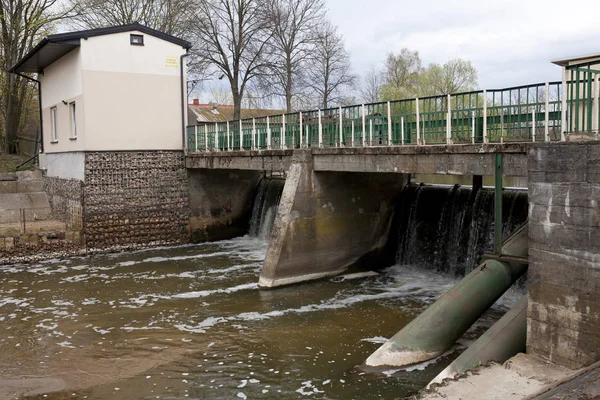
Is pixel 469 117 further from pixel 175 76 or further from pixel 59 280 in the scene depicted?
pixel 175 76

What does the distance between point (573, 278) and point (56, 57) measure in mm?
20528

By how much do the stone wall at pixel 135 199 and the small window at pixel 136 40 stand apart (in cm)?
401

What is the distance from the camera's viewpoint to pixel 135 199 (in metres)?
20.2

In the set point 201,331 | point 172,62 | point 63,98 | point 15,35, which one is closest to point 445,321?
point 201,331

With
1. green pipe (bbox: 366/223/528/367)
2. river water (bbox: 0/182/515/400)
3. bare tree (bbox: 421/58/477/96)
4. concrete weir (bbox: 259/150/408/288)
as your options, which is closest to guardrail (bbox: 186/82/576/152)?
concrete weir (bbox: 259/150/408/288)

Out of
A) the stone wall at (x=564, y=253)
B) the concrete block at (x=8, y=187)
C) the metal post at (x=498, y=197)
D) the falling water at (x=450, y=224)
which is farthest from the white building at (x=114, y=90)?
the stone wall at (x=564, y=253)

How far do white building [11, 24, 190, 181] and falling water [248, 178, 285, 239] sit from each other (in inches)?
149

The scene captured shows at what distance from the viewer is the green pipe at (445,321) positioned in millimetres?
8719

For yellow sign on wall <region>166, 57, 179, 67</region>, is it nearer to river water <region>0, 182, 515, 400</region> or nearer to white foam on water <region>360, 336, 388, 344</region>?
river water <region>0, 182, 515, 400</region>

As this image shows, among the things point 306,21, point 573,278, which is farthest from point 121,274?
point 306,21

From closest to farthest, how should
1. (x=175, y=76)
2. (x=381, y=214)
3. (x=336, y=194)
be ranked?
(x=336, y=194) < (x=381, y=214) < (x=175, y=76)

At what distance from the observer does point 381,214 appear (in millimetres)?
16172

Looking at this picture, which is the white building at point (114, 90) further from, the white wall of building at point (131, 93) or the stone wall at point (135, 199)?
the stone wall at point (135, 199)

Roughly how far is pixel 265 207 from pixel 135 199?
5.00m
